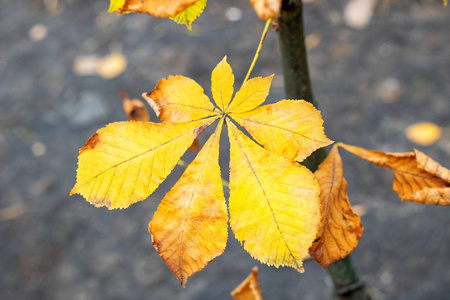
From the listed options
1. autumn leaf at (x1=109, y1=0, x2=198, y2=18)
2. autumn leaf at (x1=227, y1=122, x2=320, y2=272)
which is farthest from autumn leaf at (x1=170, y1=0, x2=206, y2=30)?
autumn leaf at (x1=227, y1=122, x2=320, y2=272)

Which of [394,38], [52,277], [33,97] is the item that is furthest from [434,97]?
[33,97]

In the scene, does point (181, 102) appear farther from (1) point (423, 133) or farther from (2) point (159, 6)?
(1) point (423, 133)

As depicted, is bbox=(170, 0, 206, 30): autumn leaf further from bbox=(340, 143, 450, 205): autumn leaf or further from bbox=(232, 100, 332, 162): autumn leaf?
bbox=(340, 143, 450, 205): autumn leaf

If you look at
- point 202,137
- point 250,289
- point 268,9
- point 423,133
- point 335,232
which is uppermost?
point 268,9

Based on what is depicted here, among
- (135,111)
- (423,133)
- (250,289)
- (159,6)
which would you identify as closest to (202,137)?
(423,133)

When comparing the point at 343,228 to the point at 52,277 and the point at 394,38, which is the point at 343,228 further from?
the point at 394,38

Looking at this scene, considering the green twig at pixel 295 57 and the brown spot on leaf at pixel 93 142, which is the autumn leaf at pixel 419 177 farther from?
the brown spot on leaf at pixel 93 142
